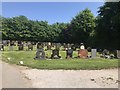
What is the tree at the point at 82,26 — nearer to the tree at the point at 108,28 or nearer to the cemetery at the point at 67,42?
the cemetery at the point at 67,42

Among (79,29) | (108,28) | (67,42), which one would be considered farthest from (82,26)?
(108,28)

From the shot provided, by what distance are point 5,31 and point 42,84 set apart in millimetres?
87750

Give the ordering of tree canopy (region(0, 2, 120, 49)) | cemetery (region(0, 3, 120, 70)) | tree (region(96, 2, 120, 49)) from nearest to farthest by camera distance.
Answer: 1. cemetery (region(0, 3, 120, 70))
2. tree (region(96, 2, 120, 49))
3. tree canopy (region(0, 2, 120, 49))

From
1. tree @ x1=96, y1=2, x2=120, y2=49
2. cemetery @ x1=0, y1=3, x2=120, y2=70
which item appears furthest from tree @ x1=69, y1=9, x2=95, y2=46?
tree @ x1=96, y1=2, x2=120, y2=49

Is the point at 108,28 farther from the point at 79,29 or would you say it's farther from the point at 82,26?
the point at 82,26

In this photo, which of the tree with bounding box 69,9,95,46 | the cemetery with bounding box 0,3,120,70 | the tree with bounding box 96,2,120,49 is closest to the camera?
the cemetery with bounding box 0,3,120,70

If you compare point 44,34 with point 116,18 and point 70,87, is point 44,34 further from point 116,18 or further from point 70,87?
point 70,87

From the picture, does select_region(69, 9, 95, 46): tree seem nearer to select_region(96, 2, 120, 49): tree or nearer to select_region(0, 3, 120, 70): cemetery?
select_region(0, 3, 120, 70): cemetery

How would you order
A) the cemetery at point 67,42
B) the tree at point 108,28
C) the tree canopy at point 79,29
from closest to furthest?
the cemetery at point 67,42, the tree at point 108,28, the tree canopy at point 79,29

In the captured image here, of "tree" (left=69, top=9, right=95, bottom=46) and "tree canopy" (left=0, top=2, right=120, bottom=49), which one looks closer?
"tree canopy" (left=0, top=2, right=120, bottom=49)

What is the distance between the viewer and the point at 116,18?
155 feet

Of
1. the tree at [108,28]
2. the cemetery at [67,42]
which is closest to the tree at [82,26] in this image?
the cemetery at [67,42]

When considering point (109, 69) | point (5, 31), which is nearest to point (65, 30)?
point (5, 31)

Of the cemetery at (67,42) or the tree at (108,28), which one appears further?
the tree at (108,28)
